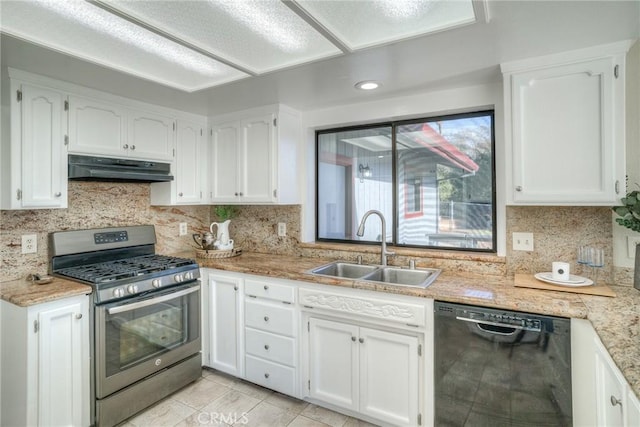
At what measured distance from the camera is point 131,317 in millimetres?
2135

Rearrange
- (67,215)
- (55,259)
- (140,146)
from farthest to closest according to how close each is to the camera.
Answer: (140,146)
(67,215)
(55,259)

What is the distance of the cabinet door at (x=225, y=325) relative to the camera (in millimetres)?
2521

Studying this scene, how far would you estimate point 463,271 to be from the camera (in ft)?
7.54

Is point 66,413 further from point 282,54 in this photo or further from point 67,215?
point 282,54

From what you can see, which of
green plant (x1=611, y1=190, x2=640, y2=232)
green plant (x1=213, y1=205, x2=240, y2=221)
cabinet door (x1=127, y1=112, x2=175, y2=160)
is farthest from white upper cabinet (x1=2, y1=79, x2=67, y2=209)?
green plant (x1=611, y1=190, x2=640, y2=232)

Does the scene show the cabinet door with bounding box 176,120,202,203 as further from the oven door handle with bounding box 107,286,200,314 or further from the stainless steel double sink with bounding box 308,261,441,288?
the stainless steel double sink with bounding box 308,261,441,288

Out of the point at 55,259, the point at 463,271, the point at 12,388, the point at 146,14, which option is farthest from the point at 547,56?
the point at 12,388

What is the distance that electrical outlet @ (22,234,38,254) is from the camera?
7.21ft

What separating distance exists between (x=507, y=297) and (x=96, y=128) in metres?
2.83

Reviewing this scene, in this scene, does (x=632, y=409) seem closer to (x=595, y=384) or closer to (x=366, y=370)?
(x=595, y=384)

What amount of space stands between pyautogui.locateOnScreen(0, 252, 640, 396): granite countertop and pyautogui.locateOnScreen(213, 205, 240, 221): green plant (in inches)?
35.2

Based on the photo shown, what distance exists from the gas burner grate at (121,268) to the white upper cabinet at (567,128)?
234cm

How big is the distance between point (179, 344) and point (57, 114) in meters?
1.77

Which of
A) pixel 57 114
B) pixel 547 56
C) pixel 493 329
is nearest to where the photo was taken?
pixel 493 329
